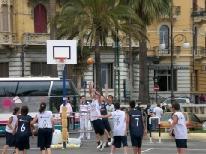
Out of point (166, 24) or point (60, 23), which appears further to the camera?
point (166, 24)

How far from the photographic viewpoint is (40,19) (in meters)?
62.8

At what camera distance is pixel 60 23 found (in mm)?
44188

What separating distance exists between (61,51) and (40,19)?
38.1 metres

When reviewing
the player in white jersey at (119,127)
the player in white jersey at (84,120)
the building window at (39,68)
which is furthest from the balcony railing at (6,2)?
the player in white jersey at (119,127)

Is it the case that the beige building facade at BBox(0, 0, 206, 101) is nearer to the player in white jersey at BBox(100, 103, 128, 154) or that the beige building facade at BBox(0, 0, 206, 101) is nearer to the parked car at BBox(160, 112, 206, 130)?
the parked car at BBox(160, 112, 206, 130)

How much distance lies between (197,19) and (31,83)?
38.8 m

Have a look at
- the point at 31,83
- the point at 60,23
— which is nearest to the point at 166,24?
the point at 60,23

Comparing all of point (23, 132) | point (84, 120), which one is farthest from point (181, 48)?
point (23, 132)

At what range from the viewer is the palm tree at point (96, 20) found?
3931 centimetres

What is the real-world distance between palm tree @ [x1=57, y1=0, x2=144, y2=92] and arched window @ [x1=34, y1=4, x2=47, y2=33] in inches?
721

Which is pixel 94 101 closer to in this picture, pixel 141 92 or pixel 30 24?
pixel 141 92

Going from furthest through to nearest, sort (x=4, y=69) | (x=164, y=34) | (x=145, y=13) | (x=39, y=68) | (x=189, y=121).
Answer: (x=164, y=34) < (x=39, y=68) < (x=4, y=69) < (x=145, y=13) < (x=189, y=121)

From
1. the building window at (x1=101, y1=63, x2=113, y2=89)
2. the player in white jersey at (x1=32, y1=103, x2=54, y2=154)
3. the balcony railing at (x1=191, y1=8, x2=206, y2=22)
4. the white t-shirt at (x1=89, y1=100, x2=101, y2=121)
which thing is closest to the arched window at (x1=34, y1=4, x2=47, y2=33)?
the building window at (x1=101, y1=63, x2=113, y2=89)

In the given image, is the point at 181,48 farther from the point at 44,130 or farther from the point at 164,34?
the point at 44,130
